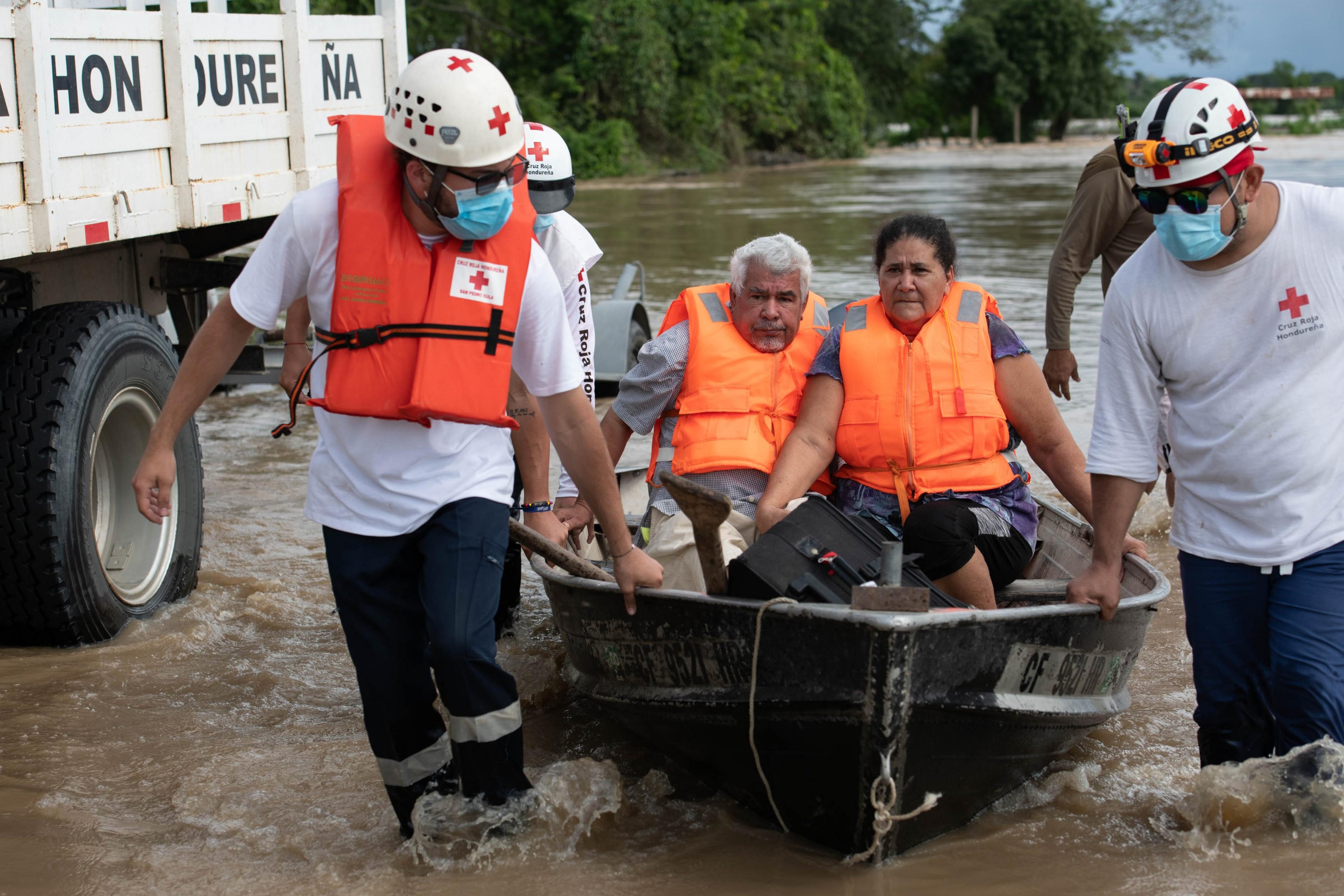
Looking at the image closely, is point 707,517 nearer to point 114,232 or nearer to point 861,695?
point 861,695

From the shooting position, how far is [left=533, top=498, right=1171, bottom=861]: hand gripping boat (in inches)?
129

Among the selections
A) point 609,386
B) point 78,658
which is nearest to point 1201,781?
point 78,658

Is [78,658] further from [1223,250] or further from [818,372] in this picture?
[1223,250]

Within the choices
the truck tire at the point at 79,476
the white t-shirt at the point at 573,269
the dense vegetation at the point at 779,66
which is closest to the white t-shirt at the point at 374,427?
the white t-shirt at the point at 573,269

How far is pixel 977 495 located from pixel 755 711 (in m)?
1.19

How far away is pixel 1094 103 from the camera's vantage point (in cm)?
5775

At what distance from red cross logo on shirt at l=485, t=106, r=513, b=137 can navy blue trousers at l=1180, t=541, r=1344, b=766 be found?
2.01 m

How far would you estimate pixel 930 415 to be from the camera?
168 inches

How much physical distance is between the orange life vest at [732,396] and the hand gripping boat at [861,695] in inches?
31.9

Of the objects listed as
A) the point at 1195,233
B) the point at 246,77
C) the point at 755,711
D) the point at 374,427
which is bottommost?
the point at 755,711

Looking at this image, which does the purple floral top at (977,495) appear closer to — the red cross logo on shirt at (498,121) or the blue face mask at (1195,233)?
the blue face mask at (1195,233)

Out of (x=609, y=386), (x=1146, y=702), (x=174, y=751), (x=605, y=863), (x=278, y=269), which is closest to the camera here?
(x=278, y=269)

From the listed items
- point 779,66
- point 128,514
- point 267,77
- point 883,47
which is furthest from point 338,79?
point 883,47

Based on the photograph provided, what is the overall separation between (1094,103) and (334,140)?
184 ft
